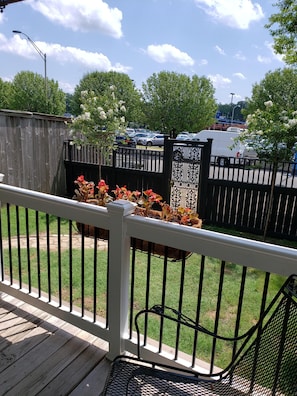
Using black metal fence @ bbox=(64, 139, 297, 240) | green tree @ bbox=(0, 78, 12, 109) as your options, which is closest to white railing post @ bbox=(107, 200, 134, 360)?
black metal fence @ bbox=(64, 139, 297, 240)

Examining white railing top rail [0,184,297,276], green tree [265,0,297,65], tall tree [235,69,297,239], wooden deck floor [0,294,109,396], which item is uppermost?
green tree [265,0,297,65]

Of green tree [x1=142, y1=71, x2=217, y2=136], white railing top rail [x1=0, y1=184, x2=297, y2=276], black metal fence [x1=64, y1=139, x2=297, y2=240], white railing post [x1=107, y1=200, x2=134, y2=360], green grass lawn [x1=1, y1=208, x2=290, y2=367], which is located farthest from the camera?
green tree [x1=142, y1=71, x2=217, y2=136]

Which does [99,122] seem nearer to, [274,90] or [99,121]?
[99,121]

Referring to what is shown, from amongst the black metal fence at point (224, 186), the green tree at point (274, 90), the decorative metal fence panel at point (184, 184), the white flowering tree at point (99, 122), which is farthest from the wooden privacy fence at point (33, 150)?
the green tree at point (274, 90)

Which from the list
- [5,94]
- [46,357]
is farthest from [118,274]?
[5,94]

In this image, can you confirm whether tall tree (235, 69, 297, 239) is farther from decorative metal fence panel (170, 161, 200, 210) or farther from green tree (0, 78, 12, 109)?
green tree (0, 78, 12, 109)

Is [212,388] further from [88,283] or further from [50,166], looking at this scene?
[50,166]

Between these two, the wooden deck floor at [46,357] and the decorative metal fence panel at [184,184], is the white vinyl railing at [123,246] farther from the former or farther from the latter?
the decorative metal fence panel at [184,184]

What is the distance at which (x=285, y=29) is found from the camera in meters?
4.77

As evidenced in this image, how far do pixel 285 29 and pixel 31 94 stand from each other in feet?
73.7

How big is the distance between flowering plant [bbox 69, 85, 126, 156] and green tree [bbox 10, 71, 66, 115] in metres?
18.4

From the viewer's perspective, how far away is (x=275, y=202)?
5.03m

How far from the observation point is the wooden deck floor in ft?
5.04

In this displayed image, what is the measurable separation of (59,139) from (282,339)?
6433 millimetres
